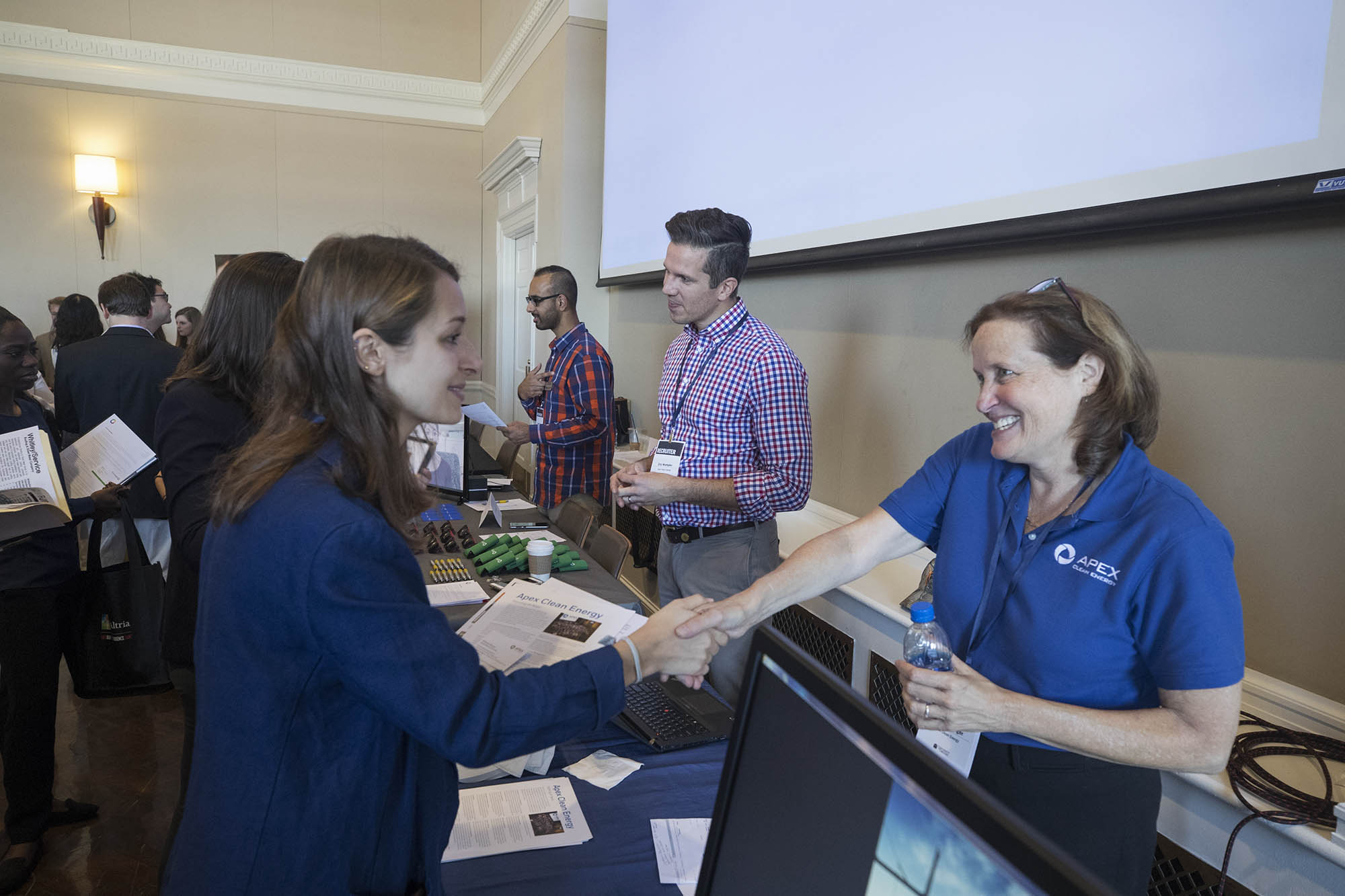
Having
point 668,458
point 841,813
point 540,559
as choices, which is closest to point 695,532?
point 668,458

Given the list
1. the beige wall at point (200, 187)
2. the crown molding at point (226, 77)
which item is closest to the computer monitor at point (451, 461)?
the beige wall at point (200, 187)

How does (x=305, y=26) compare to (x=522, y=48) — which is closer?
(x=522, y=48)

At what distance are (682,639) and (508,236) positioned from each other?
20.9ft

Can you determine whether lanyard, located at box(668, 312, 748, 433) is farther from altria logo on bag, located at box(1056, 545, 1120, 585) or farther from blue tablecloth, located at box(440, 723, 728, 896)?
altria logo on bag, located at box(1056, 545, 1120, 585)

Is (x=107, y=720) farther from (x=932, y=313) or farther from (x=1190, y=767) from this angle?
(x=1190, y=767)

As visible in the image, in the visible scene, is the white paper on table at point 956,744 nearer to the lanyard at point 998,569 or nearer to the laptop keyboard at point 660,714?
the lanyard at point 998,569

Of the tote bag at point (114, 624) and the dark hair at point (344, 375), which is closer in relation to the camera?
the dark hair at point (344, 375)

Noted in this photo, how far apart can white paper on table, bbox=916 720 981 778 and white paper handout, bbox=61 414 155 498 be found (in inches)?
93.8

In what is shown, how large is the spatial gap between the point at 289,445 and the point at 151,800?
233cm

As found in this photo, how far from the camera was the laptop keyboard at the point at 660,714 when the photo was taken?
147 centimetres

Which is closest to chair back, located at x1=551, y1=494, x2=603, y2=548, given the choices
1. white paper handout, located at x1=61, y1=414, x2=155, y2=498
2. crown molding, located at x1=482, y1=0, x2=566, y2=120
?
white paper handout, located at x1=61, y1=414, x2=155, y2=498

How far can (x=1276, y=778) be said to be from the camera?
1.28 metres

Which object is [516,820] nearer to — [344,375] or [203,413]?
[344,375]

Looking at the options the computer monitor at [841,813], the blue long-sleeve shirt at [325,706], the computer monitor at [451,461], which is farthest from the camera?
the computer monitor at [451,461]
